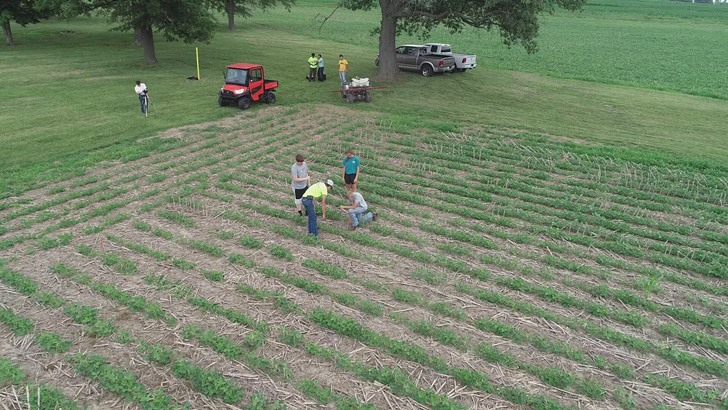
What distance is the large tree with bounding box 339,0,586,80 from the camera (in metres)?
20.4

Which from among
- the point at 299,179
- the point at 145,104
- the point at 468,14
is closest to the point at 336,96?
the point at 468,14

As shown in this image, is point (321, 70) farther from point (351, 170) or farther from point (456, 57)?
point (351, 170)

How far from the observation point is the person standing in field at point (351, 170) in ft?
36.7

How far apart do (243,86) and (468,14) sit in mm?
11144

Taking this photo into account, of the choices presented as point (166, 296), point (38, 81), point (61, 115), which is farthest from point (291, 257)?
point (38, 81)

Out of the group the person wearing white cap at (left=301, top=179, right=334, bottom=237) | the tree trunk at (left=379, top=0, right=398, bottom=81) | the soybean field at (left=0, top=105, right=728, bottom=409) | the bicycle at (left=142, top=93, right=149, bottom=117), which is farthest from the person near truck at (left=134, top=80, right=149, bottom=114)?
the tree trunk at (left=379, top=0, right=398, bottom=81)

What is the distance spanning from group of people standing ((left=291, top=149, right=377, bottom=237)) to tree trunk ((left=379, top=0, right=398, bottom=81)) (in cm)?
1505

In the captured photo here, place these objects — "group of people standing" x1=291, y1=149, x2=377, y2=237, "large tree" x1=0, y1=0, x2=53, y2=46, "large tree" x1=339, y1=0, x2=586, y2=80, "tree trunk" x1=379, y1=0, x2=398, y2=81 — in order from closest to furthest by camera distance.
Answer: "group of people standing" x1=291, y1=149, x2=377, y2=237
"large tree" x1=339, y1=0, x2=586, y2=80
"tree trunk" x1=379, y1=0, x2=398, y2=81
"large tree" x1=0, y1=0, x2=53, y2=46

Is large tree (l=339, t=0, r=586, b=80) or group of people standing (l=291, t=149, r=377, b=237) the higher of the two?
large tree (l=339, t=0, r=586, b=80)

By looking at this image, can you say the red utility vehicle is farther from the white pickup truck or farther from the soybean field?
the white pickup truck

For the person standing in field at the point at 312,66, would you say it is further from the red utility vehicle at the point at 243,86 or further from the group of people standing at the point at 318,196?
the group of people standing at the point at 318,196

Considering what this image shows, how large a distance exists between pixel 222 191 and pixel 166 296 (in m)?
4.71

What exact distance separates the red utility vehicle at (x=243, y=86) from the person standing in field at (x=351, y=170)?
378 inches

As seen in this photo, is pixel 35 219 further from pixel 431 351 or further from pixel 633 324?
pixel 633 324
